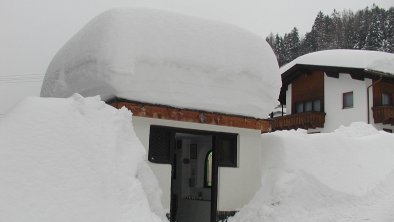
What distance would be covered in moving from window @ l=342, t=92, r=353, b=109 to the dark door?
47.9 ft

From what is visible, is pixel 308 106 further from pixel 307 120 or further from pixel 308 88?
pixel 307 120

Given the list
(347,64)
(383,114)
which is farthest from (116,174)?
(347,64)

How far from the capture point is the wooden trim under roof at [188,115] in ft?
25.9

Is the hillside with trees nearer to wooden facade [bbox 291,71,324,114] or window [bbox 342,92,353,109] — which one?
wooden facade [bbox 291,71,324,114]

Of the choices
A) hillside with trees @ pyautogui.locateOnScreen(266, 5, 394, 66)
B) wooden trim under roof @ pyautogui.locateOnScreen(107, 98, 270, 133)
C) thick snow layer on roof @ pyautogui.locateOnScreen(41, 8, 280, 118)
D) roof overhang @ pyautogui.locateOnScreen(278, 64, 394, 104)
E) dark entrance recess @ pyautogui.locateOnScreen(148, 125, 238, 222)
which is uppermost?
hillside with trees @ pyautogui.locateOnScreen(266, 5, 394, 66)

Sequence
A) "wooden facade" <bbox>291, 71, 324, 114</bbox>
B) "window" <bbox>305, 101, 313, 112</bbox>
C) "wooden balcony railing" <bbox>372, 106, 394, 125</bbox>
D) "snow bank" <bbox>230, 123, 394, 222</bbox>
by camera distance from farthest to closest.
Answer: "window" <bbox>305, 101, 313, 112</bbox>, "wooden facade" <bbox>291, 71, 324, 114</bbox>, "wooden balcony railing" <bbox>372, 106, 394, 125</bbox>, "snow bank" <bbox>230, 123, 394, 222</bbox>

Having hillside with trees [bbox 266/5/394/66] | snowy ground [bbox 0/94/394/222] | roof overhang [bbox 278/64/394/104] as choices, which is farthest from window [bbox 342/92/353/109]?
hillside with trees [bbox 266/5/394/66]

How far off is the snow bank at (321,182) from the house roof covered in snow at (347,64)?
13430 millimetres

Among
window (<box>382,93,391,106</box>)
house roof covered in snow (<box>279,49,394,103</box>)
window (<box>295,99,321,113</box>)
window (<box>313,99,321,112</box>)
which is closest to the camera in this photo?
house roof covered in snow (<box>279,49,394,103</box>)

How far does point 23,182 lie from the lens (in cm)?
477

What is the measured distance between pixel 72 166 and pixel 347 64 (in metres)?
21.6

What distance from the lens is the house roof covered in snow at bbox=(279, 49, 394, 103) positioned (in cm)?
2272

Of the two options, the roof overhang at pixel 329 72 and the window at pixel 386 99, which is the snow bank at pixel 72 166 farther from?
the window at pixel 386 99

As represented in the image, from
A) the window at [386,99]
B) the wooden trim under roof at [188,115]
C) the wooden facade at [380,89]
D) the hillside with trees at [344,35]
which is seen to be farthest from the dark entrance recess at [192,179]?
the hillside with trees at [344,35]
